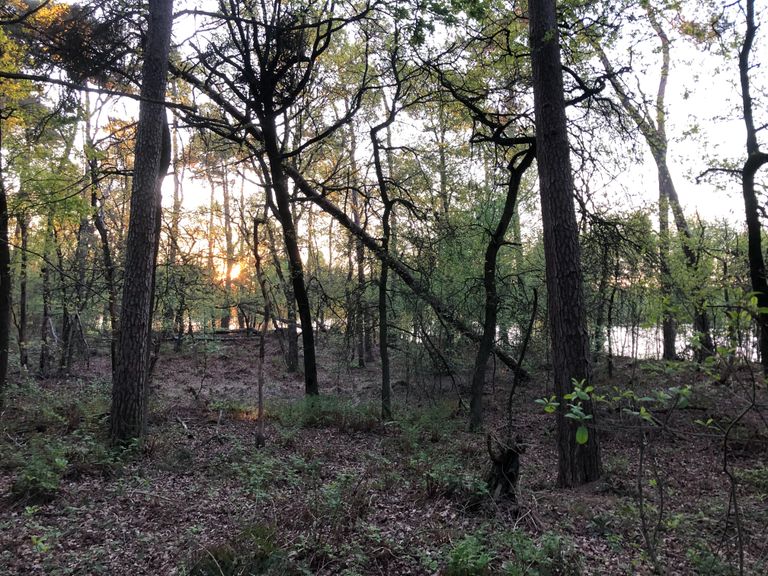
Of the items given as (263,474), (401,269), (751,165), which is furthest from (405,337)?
(751,165)

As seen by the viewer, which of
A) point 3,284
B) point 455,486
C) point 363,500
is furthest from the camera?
point 3,284

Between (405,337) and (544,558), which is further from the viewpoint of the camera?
(405,337)

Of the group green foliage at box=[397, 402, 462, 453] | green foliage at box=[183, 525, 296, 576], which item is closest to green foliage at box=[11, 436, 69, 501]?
green foliage at box=[183, 525, 296, 576]

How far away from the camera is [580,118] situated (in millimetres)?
8883

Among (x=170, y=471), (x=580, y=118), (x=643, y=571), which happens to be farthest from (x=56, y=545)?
(x=580, y=118)

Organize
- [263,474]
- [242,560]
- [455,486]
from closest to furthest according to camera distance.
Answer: [242,560]
[455,486]
[263,474]

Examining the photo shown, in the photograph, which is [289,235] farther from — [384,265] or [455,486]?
[455,486]

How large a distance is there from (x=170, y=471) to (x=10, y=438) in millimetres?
3052

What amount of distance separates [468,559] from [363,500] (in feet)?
5.96

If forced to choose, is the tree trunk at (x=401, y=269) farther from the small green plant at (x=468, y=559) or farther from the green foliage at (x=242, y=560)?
the green foliage at (x=242, y=560)

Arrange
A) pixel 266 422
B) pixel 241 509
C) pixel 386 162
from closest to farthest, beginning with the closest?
pixel 241 509 → pixel 266 422 → pixel 386 162

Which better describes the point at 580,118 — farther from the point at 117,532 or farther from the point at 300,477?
the point at 117,532

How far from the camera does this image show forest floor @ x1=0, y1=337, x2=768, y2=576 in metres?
4.10

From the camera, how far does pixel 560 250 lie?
21.8 feet
